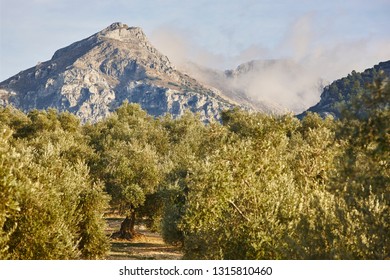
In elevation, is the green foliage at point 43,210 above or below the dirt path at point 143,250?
above

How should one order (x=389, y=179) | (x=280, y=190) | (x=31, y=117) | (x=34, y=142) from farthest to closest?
(x=31, y=117), (x=34, y=142), (x=280, y=190), (x=389, y=179)

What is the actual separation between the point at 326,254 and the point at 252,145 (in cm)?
1589

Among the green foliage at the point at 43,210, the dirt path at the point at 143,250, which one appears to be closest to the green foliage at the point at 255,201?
the green foliage at the point at 43,210

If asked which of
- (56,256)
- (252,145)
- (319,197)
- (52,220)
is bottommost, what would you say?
(56,256)

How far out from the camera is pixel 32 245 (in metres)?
22.8

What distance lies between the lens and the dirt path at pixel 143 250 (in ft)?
146

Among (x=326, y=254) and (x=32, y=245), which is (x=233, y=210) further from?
(x=32, y=245)

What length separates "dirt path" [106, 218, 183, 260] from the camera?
146ft

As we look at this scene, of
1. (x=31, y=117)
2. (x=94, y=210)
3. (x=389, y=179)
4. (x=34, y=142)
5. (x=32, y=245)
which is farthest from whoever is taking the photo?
(x=31, y=117)

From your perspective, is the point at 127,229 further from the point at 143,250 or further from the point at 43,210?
the point at 43,210

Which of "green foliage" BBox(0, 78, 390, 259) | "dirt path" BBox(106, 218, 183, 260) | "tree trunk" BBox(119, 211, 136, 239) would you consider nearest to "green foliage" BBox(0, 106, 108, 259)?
"green foliage" BBox(0, 78, 390, 259)

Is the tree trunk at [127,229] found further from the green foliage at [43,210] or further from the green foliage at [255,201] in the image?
the green foliage at [43,210]
